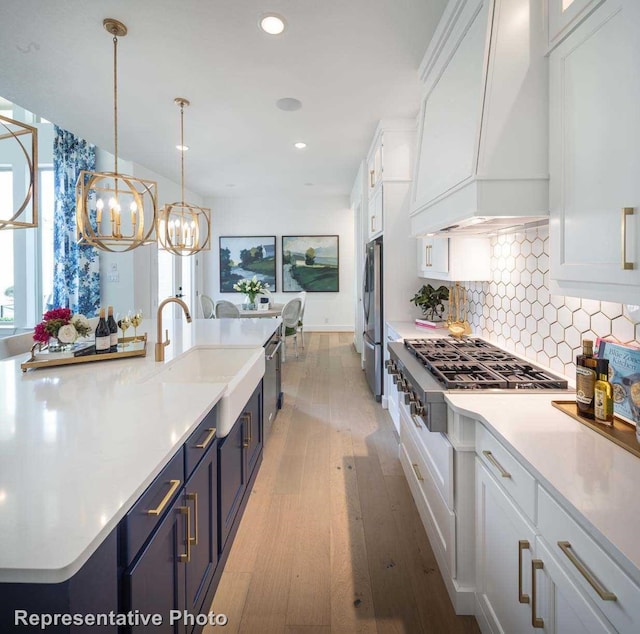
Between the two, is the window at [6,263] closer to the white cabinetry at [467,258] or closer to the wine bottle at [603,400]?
the white cabinetry at [467,258]

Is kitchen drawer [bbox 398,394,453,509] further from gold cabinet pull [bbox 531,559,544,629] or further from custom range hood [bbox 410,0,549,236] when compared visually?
custom range hood [bbox 410,0,549,236]

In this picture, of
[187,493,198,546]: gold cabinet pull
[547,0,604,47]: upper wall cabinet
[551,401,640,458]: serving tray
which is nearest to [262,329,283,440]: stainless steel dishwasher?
[187,493,198,546]: gold cabinet pull

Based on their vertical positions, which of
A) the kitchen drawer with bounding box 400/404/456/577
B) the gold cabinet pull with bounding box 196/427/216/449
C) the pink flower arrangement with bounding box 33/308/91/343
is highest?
the pink flower arrangement with bounding box 33/308/91/343

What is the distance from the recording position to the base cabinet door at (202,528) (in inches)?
52.4

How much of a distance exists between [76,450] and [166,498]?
267mm

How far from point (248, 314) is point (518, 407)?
189 inches

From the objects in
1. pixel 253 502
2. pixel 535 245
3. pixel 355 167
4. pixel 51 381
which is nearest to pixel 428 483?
pixel 253 502

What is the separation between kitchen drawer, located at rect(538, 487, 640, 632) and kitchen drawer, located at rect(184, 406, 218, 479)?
1018 mm

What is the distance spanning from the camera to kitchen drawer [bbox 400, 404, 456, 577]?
5.33ft

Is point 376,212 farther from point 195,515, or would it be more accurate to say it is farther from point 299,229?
point 299,229

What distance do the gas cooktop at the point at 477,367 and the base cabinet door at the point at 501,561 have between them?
1.20 ft

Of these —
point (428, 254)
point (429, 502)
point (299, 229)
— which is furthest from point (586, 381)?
point (299, 229)

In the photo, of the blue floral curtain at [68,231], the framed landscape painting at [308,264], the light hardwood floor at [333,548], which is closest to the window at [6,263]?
the blue floral curtain at [68,231]

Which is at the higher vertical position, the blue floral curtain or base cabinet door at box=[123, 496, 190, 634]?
the blue floral curtain
